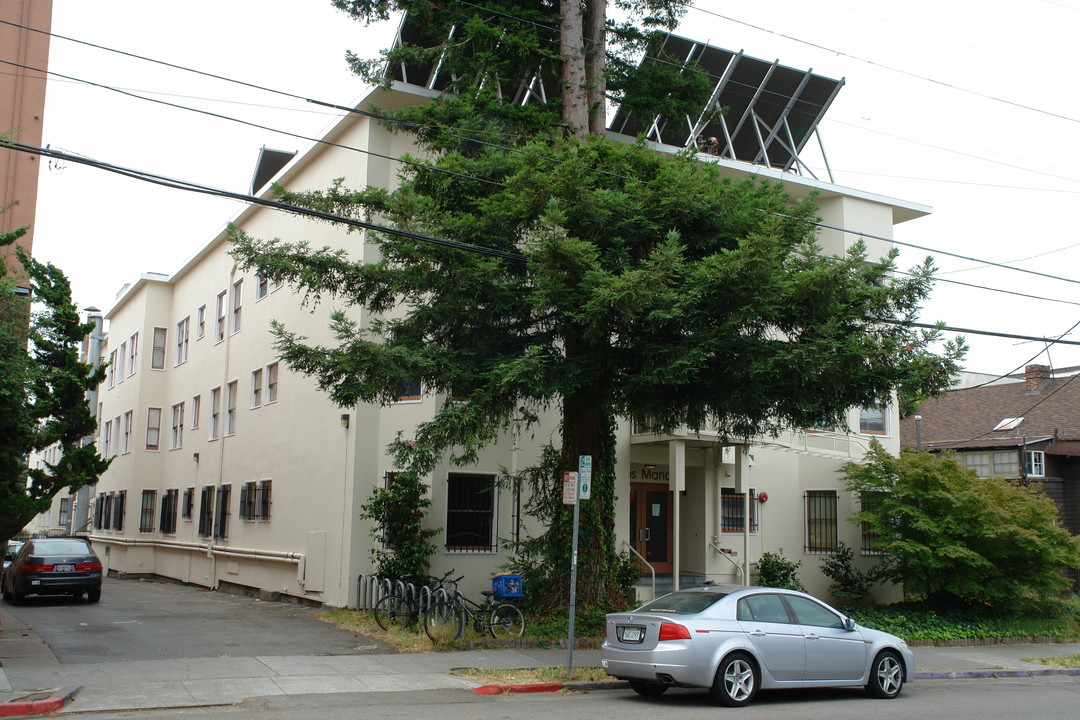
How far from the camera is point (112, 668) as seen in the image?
1245 cm

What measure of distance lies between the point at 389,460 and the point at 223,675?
8041 millimetres

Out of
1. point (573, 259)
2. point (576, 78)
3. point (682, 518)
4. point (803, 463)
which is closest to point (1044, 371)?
point (803, 463)

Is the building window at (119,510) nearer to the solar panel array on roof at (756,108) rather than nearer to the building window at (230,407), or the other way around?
the building window at (230,407)

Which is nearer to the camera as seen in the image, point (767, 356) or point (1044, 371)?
point (767, 356)

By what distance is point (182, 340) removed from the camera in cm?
3456

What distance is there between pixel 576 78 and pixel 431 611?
963cm

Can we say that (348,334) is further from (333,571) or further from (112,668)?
(333,571)

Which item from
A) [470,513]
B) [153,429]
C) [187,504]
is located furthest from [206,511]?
[470,513]

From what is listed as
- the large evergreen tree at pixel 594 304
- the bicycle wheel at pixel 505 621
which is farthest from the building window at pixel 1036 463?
the bicycle wheel at pixel 505 621

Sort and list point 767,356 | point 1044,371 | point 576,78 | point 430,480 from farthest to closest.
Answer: point 1044,371
point 430,480
point 576,78
point 767,356

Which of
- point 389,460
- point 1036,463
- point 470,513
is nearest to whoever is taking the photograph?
→ point 470,513

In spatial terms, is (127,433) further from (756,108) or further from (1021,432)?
(1021,432)

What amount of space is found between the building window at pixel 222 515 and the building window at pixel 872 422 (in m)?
17.5

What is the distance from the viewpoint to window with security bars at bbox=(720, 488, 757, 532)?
22.5 meters
